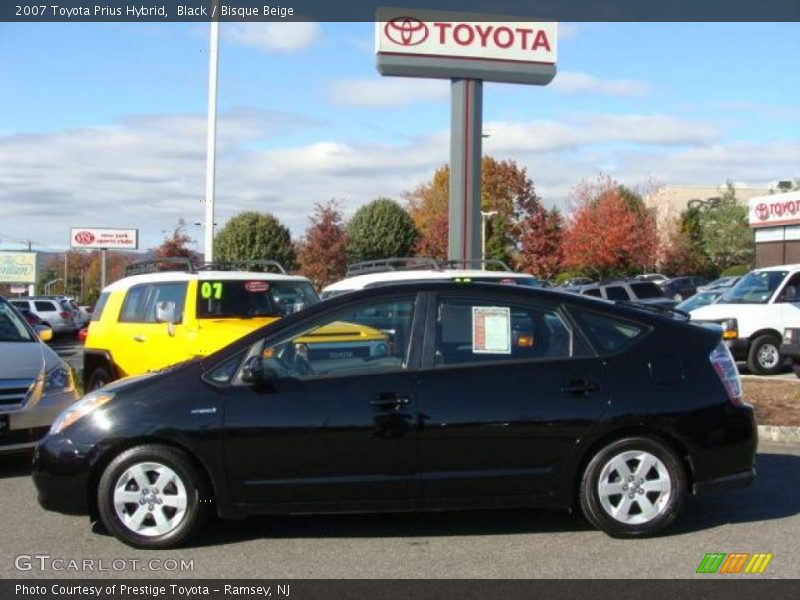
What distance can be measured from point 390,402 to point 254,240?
159ft

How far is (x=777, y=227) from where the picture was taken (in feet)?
119

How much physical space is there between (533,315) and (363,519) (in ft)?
6.03

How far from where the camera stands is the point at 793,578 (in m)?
4.85

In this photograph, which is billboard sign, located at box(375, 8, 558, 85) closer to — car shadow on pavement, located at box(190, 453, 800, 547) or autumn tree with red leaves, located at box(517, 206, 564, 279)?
car shadow on pavement, located at box(190, 453, 800, 547)

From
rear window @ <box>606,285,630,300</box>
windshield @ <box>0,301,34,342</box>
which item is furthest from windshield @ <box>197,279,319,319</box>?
rear window @ <box>606,285,630,300</box>

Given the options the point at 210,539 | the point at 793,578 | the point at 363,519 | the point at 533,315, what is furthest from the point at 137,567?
the point at 793,578

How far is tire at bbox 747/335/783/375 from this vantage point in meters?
14.2

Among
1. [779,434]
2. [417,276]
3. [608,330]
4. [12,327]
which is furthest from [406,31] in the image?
[608,330]

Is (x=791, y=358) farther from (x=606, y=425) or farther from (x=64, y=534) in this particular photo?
(x=64, y=534)

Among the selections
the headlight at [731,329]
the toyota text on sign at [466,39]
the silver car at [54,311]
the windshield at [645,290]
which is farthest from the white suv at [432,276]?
the silver car at [54,311]

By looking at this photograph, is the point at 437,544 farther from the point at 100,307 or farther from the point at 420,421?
the point at 100,307

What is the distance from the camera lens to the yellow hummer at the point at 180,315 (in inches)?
365

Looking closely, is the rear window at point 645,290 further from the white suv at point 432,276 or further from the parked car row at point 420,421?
the parked car row at point 420,421
